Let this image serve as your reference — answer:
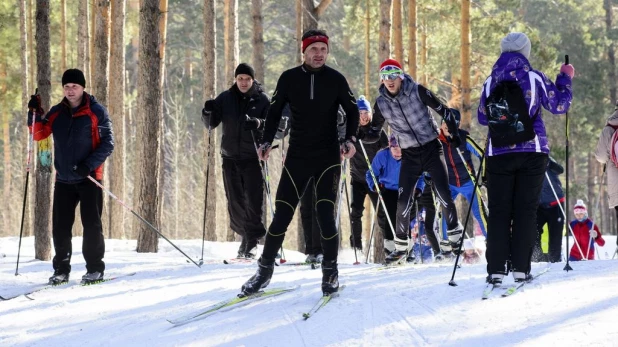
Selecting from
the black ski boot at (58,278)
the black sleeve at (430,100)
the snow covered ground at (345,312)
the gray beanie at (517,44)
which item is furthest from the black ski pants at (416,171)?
the black ski boot at (58,278)

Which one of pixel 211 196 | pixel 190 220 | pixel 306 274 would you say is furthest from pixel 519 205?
pixel 190 220

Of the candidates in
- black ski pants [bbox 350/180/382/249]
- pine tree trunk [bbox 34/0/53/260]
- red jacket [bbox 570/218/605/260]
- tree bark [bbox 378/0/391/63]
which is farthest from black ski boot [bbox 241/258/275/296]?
tree bark [bbox 378/0/391/63]

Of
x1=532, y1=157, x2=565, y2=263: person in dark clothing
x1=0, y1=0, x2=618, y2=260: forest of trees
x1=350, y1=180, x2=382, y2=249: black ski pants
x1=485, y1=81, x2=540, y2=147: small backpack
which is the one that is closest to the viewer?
x1=485, y1=81, x2=540, y2=147: small backpack

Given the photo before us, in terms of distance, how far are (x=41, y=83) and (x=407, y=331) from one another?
251 inches

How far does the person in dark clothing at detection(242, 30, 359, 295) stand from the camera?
6070 mm

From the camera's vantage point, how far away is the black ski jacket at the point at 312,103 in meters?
6.07

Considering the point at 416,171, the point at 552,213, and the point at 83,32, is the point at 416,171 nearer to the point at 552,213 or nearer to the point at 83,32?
the point at 552,213

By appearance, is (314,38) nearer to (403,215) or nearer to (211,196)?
(403,215)

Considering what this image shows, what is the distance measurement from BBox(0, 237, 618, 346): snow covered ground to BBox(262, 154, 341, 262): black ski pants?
1.48 ft

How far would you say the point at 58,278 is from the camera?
7.85 meters

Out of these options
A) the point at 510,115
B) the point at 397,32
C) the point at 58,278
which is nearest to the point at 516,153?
the point at 510,115

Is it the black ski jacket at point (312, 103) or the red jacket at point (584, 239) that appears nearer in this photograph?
the black ski jacket at point (312, 103)

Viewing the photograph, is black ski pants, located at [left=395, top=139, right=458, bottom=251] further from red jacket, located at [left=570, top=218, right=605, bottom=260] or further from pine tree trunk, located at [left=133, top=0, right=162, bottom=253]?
red jacket, located at [left=570, top=218, right=605, bottom=260]

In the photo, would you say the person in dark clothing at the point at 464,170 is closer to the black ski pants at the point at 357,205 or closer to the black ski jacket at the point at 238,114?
the black ski pants at the point at 357,205
